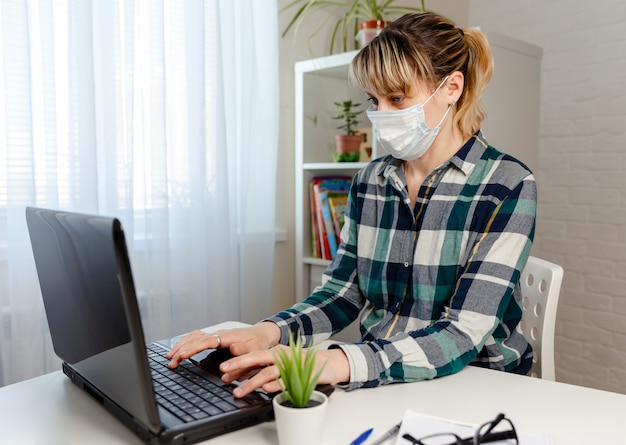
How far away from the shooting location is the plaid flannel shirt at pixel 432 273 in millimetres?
991

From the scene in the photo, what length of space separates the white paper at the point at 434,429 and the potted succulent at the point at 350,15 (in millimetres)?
1601

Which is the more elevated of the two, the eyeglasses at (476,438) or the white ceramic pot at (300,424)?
the white ceramic pot at (300,424)

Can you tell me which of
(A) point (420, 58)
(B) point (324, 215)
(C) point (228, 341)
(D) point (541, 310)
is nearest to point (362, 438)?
(C) point (228, 341)

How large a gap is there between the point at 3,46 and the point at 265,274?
112 cm

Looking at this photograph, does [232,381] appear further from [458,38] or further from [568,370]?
[568,370]

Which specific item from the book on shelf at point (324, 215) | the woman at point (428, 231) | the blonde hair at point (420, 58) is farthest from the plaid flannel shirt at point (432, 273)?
the book on shelf at point (324, 215)

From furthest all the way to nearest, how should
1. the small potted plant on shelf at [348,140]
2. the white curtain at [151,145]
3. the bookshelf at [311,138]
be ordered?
the bookshelf at [311,138] → the small potted plant on shelf at [348,140] → the white curtain at [151,145]

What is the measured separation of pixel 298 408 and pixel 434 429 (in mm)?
184

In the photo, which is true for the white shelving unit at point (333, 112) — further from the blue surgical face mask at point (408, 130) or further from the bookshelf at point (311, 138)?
the blue surgical face mask at point (408, 130)

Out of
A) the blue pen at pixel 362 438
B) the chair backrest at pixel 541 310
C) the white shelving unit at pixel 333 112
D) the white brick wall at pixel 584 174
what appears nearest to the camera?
the blue pen at pixel 362 438

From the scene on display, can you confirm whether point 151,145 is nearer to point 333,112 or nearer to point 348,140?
point 348,140

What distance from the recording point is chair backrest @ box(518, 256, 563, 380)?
1188 mm

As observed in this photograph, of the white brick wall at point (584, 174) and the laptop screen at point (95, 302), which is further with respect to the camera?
the white brick wall at point (584, 174)

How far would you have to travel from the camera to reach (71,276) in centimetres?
75
